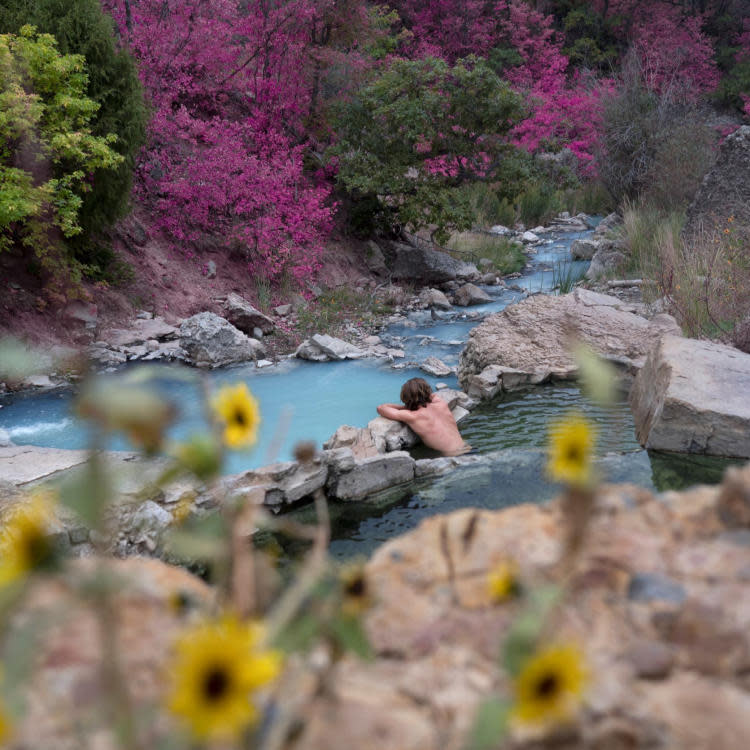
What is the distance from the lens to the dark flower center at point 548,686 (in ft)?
1.46

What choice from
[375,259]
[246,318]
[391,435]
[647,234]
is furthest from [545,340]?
[375,259]

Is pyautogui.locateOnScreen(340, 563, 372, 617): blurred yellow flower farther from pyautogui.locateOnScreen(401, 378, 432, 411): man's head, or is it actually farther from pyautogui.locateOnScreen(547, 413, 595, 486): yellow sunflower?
pyautogui.locateOnScreen(401, 378, 432, 411): man's head

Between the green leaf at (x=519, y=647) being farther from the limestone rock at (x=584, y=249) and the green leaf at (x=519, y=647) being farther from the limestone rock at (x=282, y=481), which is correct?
the limestone rock at (x=584, y=249)

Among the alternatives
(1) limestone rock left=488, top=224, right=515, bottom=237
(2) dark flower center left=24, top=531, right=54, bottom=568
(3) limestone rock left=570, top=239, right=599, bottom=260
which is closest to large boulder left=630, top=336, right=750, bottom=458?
(2) dark flower center left=24, top=531, right=54, bottom=568

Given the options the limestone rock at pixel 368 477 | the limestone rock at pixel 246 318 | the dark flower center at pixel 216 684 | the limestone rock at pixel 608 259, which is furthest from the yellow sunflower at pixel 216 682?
the limestone rock at pixel 608 259

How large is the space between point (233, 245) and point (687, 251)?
Result: 575 centimetres

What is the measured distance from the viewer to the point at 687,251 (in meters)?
7.55

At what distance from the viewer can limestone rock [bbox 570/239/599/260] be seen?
38.4ft

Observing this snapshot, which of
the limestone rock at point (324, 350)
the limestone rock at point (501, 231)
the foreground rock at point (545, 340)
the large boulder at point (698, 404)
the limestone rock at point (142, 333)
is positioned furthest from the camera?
the limestone rock at point (501, 231)

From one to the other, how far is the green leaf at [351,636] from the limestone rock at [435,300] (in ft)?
29.6

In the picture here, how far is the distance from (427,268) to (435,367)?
11.6ft

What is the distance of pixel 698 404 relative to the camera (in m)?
4.15

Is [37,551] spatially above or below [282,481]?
above

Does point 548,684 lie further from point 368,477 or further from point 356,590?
point 368,477
